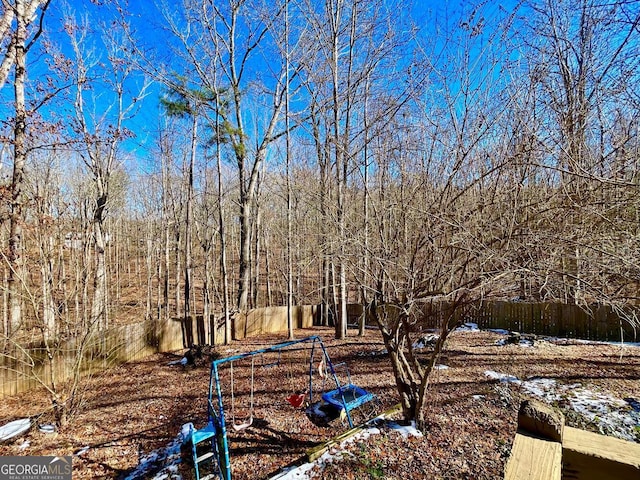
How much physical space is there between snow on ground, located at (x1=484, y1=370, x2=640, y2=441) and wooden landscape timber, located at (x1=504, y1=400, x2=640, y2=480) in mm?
3567

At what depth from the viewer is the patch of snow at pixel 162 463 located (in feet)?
10.6

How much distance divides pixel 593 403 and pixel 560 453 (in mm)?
4505

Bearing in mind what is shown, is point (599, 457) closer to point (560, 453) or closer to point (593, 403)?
point (560, 453)

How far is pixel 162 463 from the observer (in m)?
3.44

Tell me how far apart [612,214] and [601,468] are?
2014 millimetres

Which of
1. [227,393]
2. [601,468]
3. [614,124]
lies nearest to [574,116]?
[614,124]

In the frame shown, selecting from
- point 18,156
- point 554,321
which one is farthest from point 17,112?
point 554,321

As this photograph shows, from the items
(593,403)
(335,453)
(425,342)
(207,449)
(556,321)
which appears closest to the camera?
(335,453)

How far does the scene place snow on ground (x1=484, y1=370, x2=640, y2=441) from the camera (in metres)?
3.56

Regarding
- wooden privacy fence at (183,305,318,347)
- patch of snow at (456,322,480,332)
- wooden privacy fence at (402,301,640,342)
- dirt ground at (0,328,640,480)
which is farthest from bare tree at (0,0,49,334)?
patch of snow at (456,322,480,332)

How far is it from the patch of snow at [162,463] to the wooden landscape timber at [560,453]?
3496 millimetres

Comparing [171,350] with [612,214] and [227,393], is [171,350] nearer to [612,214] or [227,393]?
[227,393]

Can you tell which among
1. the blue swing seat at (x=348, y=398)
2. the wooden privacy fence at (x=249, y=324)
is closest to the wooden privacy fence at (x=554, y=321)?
the blue swing seat at (x=348, y=398)

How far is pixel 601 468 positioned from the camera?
956 millimetres
